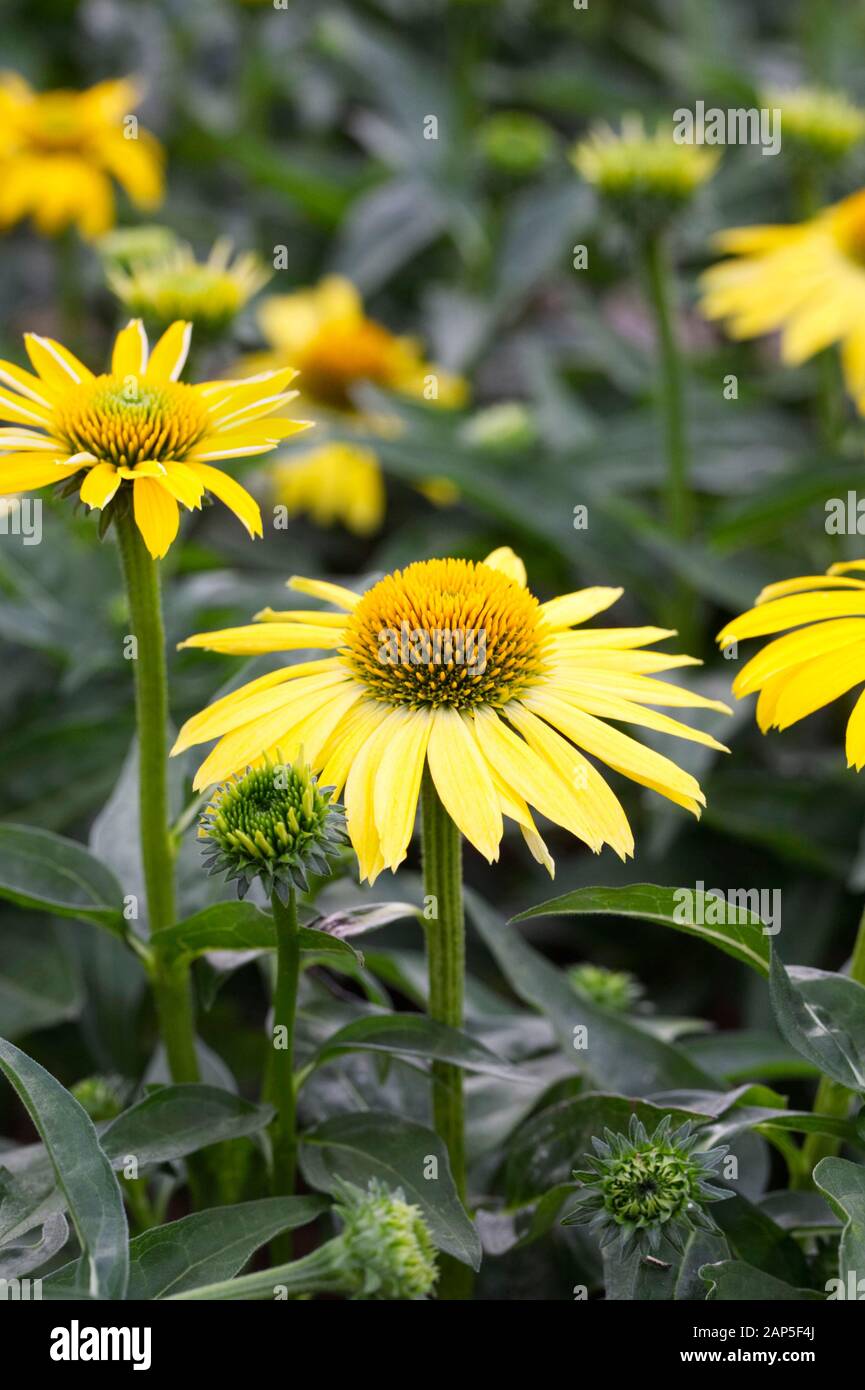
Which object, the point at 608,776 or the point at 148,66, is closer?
the point at 608,776

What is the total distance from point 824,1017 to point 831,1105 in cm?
10

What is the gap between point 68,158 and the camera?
2.51m

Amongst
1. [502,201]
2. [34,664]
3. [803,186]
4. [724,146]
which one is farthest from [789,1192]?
[724,146]

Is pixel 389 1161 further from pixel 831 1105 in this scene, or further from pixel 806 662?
pixel 806 662

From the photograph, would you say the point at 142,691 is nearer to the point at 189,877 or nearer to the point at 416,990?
the point at 189,877

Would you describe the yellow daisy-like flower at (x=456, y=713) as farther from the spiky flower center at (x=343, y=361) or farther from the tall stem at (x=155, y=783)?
the spiky flower center at (x=343, y=361)

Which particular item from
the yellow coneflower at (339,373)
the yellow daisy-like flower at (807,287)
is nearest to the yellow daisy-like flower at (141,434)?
the yellow daisy-like flower at (807,287)

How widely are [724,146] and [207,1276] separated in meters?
2.66

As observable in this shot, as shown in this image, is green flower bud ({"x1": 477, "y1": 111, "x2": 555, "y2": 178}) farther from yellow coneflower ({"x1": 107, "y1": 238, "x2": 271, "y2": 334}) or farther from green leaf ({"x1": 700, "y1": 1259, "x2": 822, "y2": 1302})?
green leaf ({"x1": 700, "y1": 1259, "x2": 822, "y2": 1302})

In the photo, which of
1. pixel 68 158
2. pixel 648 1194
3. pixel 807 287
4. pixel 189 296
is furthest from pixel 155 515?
pixel 68 158

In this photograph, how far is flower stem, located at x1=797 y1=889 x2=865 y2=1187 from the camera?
1.05 metres

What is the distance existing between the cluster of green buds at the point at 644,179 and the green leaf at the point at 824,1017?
1.18m

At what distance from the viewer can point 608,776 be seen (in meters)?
1.82

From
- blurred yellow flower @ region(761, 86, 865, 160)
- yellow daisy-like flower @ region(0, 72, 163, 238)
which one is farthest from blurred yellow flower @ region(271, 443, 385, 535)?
blurred yellow flower @ region(761, 86, 865, 160)
